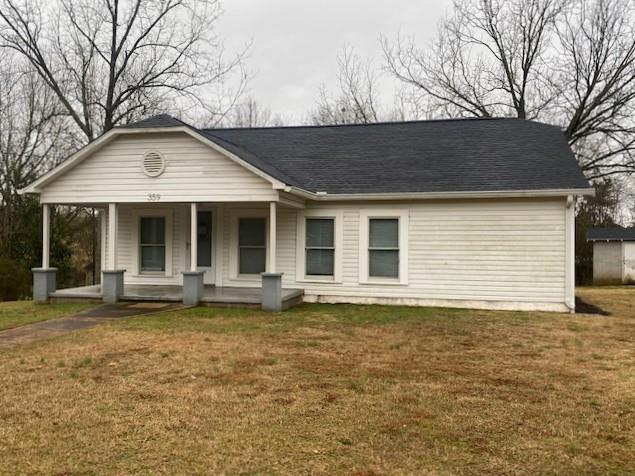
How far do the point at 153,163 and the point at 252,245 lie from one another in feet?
10.6

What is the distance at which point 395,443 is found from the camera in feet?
12.6

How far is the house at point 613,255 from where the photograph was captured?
2398cm

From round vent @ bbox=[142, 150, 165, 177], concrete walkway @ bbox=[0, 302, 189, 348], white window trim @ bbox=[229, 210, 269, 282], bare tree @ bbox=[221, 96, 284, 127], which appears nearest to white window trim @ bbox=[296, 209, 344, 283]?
white window trim @ bbox=[229, 210, 269, 282]

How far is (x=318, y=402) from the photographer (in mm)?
4773

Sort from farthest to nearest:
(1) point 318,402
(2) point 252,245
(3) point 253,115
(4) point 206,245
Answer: (3) point 253,115, (4) point 206,245, (2) point 252,245, (1) point 318,402

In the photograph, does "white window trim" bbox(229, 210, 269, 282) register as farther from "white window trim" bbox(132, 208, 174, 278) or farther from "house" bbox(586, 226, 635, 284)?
"house" bbox(586, 226, 635, 284)

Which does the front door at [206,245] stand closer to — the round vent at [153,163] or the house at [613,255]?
the round vent at [153,163]

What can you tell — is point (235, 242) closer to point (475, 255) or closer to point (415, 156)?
point (415, 156)

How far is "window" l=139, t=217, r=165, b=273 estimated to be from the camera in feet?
44.6

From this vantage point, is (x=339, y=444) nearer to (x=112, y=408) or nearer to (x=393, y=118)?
(x=112, y=408)

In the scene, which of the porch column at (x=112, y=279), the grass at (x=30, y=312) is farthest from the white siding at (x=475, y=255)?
the grass at (x=30, y=312)

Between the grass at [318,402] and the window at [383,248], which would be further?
the window at [383,248]

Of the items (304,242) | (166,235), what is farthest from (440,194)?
(166,235)

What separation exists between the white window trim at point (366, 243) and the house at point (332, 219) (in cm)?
2
